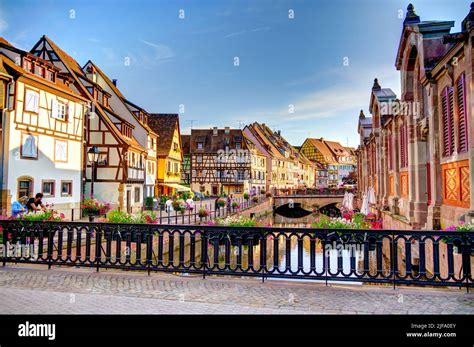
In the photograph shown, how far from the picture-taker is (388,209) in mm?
21656

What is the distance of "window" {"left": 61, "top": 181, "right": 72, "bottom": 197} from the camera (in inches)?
845

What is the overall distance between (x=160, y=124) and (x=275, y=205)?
20855 mm

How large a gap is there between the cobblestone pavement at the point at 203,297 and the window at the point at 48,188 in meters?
14.5

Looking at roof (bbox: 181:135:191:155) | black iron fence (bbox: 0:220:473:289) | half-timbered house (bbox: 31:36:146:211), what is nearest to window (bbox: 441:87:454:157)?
black iron fence (bbox: 0:220:473:289)

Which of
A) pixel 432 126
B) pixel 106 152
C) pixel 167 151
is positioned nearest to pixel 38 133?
pixel 106 152

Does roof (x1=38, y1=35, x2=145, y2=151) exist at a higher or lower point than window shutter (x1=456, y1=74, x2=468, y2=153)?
higher

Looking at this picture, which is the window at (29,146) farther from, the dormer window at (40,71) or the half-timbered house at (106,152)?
the half-timbered house at (106,152)

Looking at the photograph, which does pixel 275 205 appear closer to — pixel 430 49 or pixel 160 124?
pixel 160 124

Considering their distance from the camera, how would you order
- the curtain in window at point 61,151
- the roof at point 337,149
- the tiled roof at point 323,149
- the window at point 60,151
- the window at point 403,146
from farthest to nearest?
1. the roof at point 337,149
2. the tiled roof at point 323,149
3. the curtain in window at point 61,151
4. the window at point 60,151
5. the window at point 403,146

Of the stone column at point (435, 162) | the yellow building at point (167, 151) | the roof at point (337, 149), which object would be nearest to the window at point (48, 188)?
the stone column at point (435, 162)

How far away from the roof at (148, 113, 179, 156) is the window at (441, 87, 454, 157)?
3376 cm

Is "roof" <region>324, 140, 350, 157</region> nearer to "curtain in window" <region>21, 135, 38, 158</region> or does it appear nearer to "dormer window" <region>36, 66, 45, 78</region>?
"dormer window" <region>36, 66, 45, 78</region>

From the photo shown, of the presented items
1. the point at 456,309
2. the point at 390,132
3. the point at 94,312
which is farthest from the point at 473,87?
the point at 390,132

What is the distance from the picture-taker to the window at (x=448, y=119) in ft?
37.9
